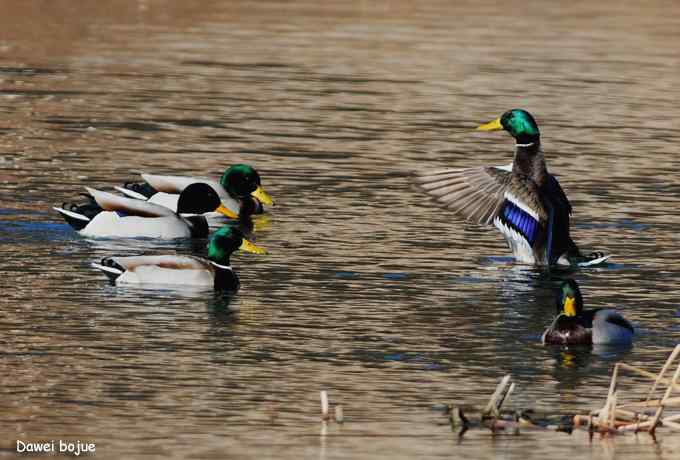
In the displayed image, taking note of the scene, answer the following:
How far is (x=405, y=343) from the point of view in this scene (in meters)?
13.3

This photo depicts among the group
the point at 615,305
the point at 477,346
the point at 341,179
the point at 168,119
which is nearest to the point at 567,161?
the point at 341,179

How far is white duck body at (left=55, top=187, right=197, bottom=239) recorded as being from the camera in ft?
57.3

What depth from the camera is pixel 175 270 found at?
15258 millimetres

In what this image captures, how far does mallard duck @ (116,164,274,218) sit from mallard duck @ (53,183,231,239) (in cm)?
104

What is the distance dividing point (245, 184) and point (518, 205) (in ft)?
13.5

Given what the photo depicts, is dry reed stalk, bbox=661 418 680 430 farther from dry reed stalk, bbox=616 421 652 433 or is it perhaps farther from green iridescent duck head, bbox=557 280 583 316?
green iridescent duck head, bbox=557 280 583 316

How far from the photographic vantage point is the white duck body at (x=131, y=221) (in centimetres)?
1747

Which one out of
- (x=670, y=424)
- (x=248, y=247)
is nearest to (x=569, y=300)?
(x=670, y=424)

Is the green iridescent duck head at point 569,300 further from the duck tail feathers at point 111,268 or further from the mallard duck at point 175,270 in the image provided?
the duck tail feathers at point 111,268

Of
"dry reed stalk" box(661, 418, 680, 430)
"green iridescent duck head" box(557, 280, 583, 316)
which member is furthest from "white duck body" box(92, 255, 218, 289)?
"dry reed stalk" box(661, 418, 680, 430)

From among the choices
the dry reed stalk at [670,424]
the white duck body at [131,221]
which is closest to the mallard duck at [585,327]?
the dry reed stalk at [670,424]

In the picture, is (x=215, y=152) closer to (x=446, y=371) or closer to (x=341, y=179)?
(x=341, y=179)

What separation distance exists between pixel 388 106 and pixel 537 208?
11.2 metres

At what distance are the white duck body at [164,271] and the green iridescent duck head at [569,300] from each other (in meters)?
2.99
